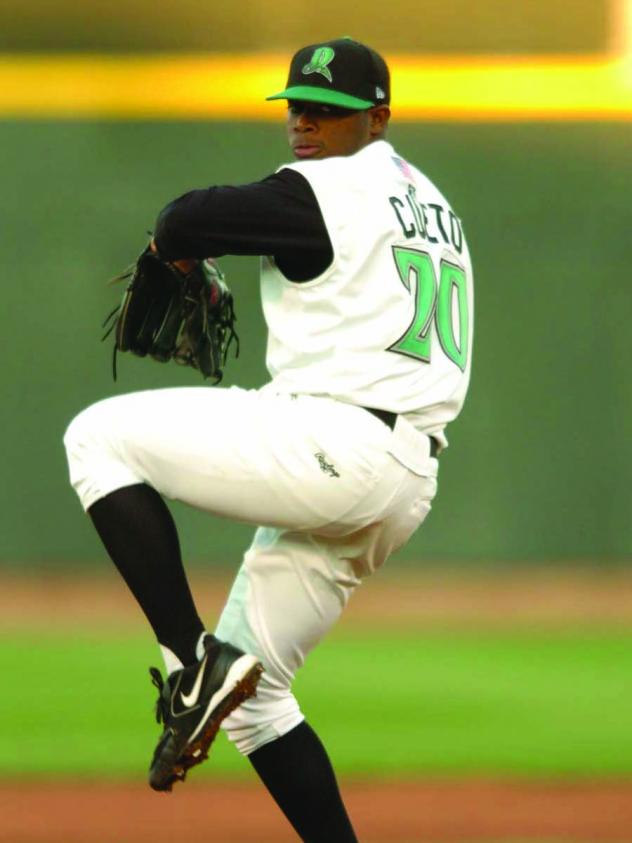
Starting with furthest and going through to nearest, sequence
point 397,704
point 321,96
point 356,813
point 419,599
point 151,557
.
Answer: point 419,599
point 397,704
point 356,813
point 321,96
point 151,557

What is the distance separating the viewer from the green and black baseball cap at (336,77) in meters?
2.97

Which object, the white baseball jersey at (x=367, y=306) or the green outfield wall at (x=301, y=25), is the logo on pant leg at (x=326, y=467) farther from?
the green outfield wall at (x=301, y=25)

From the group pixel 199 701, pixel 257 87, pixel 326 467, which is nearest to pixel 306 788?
pixel 199 701

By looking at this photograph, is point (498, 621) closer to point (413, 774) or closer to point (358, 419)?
point (413, 774)

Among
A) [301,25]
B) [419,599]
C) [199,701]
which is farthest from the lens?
[301,25]

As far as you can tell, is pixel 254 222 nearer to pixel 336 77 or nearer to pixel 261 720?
pixel 336 77

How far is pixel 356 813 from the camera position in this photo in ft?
15.1

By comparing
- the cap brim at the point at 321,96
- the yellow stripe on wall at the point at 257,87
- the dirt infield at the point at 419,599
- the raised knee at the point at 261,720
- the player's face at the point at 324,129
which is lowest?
the dirt infield at the point at 419,599

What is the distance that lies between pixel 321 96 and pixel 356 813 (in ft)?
7.69

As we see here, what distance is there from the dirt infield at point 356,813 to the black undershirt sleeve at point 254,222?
6.34 ft

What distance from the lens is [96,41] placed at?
29.1 ft

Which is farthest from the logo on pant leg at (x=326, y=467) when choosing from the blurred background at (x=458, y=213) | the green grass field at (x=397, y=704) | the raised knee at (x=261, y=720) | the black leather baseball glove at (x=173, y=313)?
the blurred background at (x=458, y=213)

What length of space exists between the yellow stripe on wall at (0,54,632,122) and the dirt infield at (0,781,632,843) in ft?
15.6

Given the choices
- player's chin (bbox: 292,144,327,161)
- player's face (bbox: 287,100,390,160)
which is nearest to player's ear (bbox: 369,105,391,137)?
player's face (bbox: 287,100,390,160)
